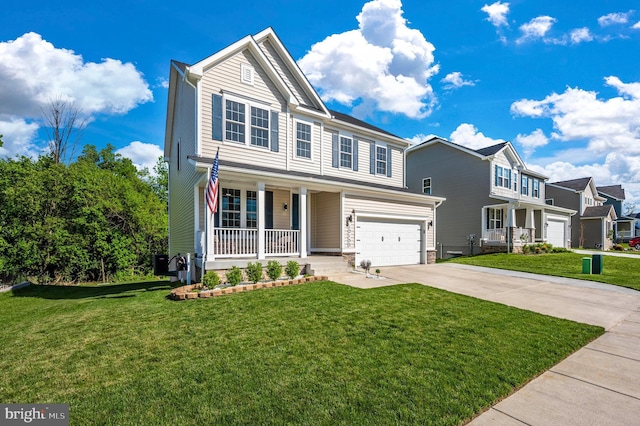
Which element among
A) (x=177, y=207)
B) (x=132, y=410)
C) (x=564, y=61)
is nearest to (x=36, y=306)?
(x=177, y=207)

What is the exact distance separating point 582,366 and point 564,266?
13.9 metres

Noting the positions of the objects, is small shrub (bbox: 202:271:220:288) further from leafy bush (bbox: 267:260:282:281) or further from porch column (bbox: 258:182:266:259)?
porch column (bbox: 258:182:266:259)

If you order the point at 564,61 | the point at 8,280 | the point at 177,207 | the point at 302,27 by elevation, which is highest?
the point at 302,27

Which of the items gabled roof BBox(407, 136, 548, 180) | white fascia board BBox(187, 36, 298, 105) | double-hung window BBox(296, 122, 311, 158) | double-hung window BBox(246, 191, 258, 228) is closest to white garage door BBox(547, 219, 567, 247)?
gabled roof BBox(407, 136, 548, 180)

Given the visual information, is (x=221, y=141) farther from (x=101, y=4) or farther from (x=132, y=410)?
(x=132, y=410)

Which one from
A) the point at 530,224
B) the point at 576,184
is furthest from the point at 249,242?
the point at 576,184

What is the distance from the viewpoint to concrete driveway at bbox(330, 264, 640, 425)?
309 cm

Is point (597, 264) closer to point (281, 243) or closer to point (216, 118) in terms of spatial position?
point (281, 243)

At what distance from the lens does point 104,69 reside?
19.2 metres

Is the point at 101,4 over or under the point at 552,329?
over

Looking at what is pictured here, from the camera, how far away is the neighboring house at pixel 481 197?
68.9 feet

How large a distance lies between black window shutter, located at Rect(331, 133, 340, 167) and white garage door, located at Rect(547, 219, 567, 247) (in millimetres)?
20145

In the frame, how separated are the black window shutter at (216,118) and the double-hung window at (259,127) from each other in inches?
49.2

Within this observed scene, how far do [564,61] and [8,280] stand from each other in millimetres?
30195
